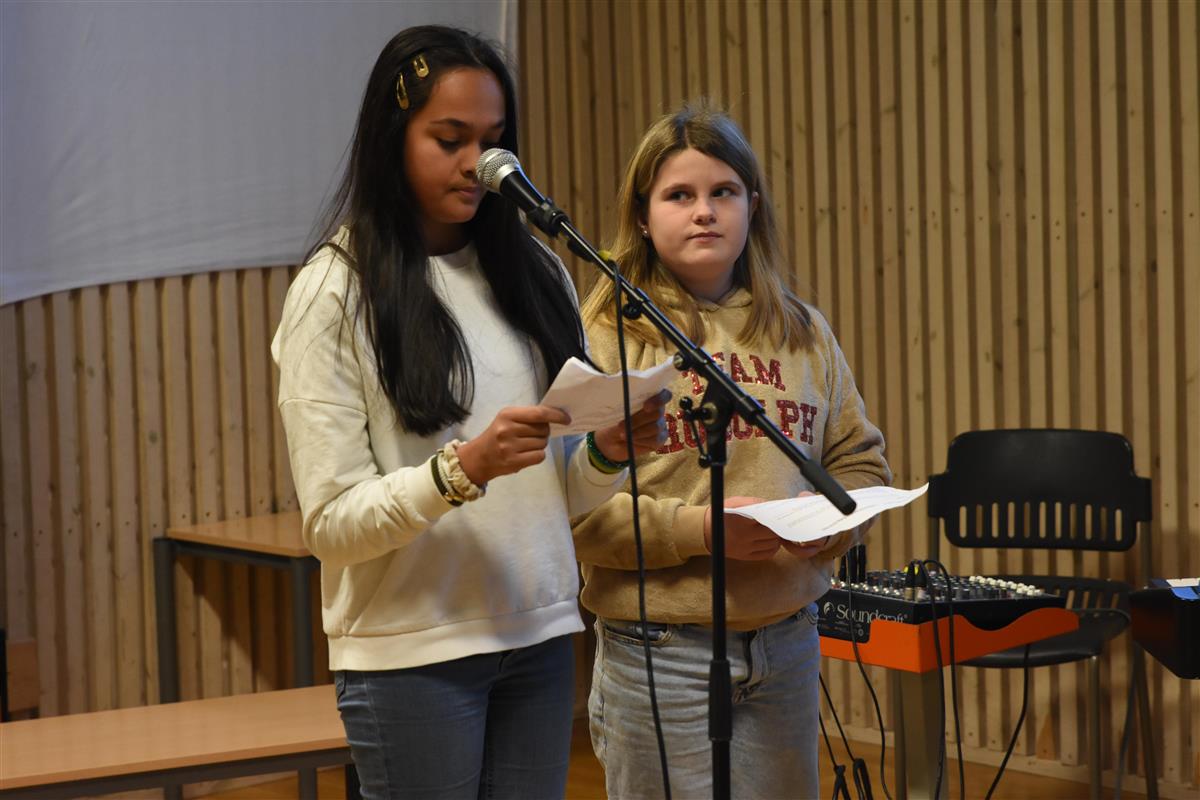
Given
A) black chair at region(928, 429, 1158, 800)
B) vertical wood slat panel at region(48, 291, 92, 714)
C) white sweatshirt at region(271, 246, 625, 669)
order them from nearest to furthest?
white sweatshirt at region(271, 246, 625, 669)
black chair at region(928, 429, 1158, 800)
vertical wood slat panel at region(48, 291, 92, 714)

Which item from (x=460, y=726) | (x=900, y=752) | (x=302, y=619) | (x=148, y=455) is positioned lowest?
(x=900, y=752)

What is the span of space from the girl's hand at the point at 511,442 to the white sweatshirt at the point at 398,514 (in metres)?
0.06

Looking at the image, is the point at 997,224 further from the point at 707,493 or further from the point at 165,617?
the point at 165,617

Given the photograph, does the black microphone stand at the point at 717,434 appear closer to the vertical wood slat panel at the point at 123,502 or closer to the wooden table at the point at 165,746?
the wooden table at the point at 165,746

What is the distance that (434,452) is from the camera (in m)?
1.71

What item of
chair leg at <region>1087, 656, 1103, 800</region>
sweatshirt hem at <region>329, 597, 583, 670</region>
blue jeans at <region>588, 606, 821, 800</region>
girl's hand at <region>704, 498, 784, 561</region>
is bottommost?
chair leg at <region>1087, 656, 1103, 800</region>

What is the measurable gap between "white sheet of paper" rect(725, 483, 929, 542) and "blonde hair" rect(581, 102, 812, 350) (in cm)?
34

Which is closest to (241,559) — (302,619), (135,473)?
(302,619)

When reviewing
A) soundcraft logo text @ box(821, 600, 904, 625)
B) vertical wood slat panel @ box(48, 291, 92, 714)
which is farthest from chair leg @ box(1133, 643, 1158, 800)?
vertical wood slat panel @ box(48, 291, 92, 714)

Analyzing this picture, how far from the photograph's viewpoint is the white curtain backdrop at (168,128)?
423 cm

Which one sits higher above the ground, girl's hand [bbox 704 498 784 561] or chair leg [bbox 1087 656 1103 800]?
girl's hand [bbox 704 498 784 561]

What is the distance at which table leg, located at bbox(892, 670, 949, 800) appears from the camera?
2.71 meters

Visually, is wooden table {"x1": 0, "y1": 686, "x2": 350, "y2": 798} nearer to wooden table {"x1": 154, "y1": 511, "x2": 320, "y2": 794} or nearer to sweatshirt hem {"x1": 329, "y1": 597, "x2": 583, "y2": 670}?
wooden table {"x1": 154, "y1": 511, "x2": 320, "y2": 794}

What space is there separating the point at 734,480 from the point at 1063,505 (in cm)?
209
